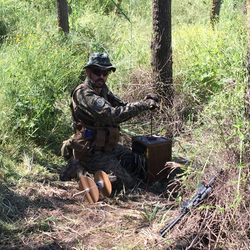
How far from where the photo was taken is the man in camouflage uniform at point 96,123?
356cm

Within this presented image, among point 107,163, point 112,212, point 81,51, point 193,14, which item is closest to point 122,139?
point 107,163

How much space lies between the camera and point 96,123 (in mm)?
3730

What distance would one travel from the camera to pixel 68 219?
9.82 feet

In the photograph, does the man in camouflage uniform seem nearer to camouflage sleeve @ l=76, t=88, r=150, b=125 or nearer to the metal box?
camouflage sleeve @ l=76, t=88, r=150, b=125

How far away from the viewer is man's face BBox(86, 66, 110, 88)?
374 cm

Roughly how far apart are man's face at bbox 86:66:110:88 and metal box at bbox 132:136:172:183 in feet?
2.71

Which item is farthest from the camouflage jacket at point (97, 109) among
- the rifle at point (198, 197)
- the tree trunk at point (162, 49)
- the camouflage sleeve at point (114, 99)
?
the tree trunk at point (162, 49)

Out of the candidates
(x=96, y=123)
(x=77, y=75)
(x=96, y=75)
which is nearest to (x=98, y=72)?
(x=96, y=75)

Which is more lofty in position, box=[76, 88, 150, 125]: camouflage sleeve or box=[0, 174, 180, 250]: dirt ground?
box=[76, 88, 150, 125]: camouflage sleeve

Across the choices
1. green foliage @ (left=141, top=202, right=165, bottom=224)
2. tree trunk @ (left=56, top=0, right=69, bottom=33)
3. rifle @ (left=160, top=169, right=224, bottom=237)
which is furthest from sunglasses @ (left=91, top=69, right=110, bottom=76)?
tree trunk @ (left=56, top=0, right=69, bottom=33)

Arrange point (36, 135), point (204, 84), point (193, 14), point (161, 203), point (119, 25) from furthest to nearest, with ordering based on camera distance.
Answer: point (193, 14) < point (119, 25) < point (204, 84) < point (36, 135) < point (161, 203)

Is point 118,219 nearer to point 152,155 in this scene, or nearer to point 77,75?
point 152,155

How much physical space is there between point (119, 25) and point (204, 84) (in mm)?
5354

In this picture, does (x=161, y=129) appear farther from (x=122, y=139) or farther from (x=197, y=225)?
(x=197, y=225)
